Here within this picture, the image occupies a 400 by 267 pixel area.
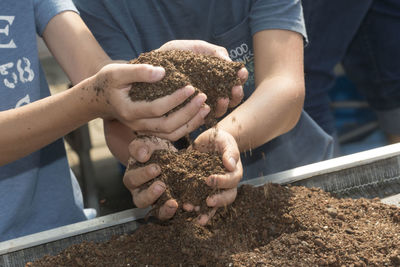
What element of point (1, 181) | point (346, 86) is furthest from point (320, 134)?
point (346, 86)

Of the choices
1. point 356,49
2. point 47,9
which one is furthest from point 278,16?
point 356,49

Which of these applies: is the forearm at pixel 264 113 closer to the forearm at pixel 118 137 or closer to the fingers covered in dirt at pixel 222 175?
the fingers covered in dirt at pixel 222 175

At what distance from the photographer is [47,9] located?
1.21 m

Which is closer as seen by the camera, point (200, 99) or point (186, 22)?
point (200, 99)

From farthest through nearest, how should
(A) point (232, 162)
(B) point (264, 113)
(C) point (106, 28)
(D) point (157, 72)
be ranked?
(C) point (106, 28) < (B) point (264, 113) < (A) point (232, 162) < (D) point (157, 72)

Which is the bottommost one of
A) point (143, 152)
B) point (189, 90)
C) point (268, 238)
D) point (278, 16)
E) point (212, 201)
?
point (268, 238)

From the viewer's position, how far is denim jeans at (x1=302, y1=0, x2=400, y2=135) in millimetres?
1859

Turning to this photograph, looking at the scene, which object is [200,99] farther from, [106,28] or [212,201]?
[106,28]

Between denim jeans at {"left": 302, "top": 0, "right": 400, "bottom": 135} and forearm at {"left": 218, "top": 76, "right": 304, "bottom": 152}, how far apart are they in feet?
2.37

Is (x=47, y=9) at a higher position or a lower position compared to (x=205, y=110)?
higher

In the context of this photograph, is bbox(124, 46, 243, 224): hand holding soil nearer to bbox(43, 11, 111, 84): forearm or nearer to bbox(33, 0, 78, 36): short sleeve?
bbox(43, 11, 111, 84): forearm

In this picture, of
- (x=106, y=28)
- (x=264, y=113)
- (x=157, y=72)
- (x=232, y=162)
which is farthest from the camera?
(x=106, y=28)

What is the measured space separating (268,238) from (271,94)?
425 millimetres

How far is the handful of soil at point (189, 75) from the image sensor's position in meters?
0.88
